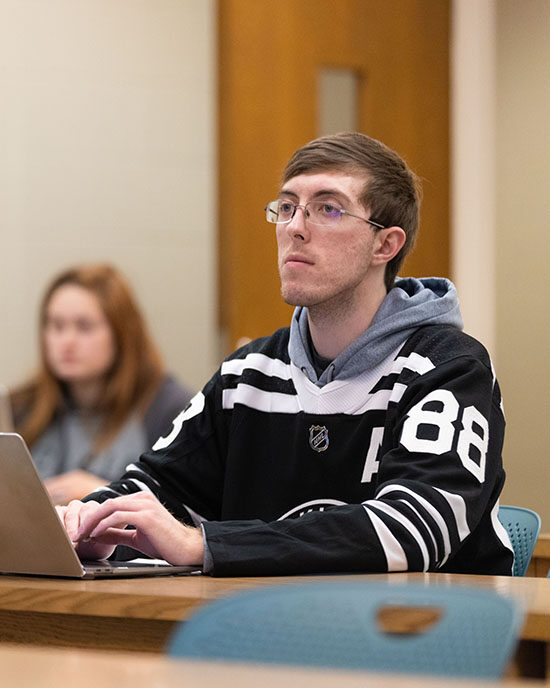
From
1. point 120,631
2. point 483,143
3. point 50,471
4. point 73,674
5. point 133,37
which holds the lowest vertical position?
point 50,471

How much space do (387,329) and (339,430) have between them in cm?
18

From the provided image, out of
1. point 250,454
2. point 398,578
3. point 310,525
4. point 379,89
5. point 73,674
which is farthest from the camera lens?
point 379,89

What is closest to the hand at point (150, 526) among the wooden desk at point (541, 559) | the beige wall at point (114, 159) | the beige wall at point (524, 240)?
the wooden desk at point (541, 559)

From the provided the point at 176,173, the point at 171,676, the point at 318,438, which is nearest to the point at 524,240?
the point at 176,173

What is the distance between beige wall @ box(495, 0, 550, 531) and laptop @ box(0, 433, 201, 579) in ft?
9.73

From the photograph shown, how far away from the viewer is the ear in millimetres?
2137

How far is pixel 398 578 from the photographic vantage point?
1489 mm

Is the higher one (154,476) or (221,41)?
(221,41)

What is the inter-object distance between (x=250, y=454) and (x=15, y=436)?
0.67m

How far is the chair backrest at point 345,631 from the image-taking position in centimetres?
87

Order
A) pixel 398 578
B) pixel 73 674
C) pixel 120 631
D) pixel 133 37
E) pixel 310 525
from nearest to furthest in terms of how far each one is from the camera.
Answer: pixel 73 674
pixel 120 631
pixel 398 578
pixel 310 525
pixel 133 37

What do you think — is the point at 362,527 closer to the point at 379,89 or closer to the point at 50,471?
the point at 50,471

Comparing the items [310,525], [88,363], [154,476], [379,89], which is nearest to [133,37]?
[379,89]

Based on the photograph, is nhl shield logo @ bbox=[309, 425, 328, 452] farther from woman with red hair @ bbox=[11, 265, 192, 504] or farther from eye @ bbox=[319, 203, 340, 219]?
woman with red hair @ bbox=[11, 265, 192, 504]
